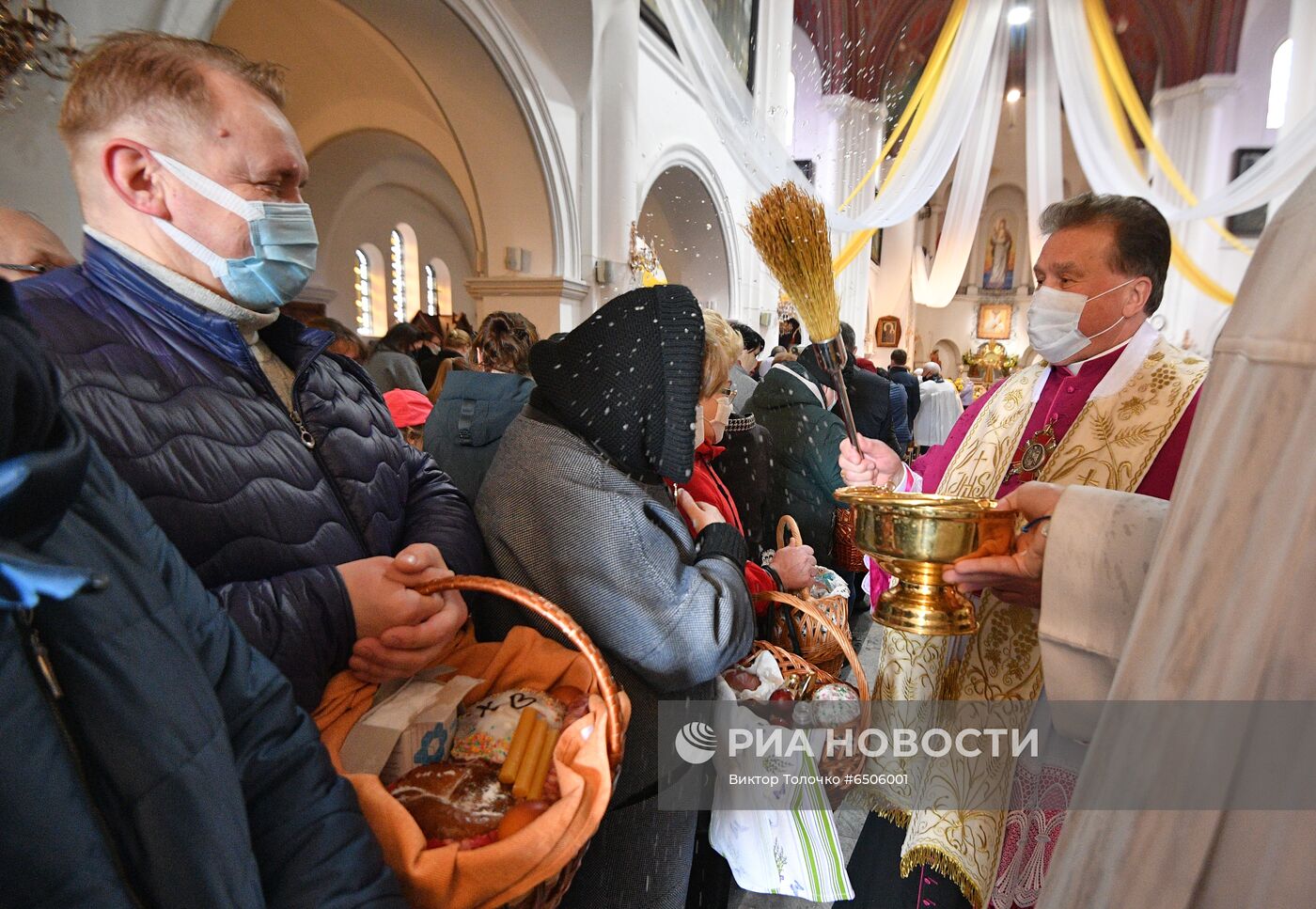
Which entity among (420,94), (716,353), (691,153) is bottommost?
(716,353)

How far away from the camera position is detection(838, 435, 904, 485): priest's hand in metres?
1.78

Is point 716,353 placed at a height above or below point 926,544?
above

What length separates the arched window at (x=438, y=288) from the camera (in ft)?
46.4

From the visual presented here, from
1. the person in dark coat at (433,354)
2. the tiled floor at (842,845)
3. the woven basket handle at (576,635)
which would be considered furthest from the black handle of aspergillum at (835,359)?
the person in dark coat at (433,354)

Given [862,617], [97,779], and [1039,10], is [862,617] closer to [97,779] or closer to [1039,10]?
Answer: [1039,10]

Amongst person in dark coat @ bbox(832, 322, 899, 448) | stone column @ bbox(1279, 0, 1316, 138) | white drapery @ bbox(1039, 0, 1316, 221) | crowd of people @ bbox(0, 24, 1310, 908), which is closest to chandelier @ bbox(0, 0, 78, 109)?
crowd of people @ bbox(0, 24, 1310, 908)

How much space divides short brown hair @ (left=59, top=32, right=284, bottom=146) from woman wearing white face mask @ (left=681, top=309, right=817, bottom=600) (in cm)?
108

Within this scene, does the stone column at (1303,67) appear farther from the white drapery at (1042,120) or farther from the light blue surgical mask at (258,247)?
the light blue surgical mask at (258,247)

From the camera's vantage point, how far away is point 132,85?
43.0 inches

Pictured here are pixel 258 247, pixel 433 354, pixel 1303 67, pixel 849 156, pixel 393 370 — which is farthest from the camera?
pixel 433 354

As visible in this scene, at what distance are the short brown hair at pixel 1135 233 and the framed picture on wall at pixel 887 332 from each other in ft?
53.9

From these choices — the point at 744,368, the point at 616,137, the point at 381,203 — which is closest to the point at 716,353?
the point at 744,368

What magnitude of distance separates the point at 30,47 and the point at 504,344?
1865 mm

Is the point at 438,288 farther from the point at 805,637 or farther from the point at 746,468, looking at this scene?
the point at 805,637
